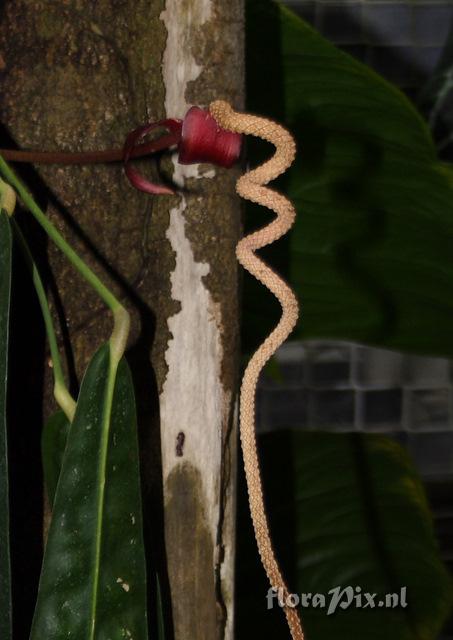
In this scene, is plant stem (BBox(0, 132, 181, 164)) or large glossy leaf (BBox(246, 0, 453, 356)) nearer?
plant stem (BBox(0, 132, 181, 164))

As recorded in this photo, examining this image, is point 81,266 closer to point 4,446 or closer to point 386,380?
point 4,446

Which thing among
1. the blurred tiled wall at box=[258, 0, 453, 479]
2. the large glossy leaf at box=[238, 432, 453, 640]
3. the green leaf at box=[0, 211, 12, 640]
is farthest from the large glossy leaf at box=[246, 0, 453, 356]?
the blurred tiled wall at box=[258, 0, 453, 479]

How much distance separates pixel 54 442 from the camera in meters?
0.52

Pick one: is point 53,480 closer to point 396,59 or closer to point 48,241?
point 48,241

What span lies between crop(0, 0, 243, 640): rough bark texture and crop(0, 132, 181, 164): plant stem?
0.05 m

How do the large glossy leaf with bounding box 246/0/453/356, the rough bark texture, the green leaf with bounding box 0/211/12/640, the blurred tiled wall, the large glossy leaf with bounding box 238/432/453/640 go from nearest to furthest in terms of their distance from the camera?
the green leaf with bounding box 0/211/12/640, the rough bark texture, the large glossy leaf with bounding box 246/0/453/356, the large glossy leaf with bounding box 238/432/453/640, the blurred tiled wall

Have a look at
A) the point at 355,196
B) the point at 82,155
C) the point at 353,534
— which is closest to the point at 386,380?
the point at 353,534

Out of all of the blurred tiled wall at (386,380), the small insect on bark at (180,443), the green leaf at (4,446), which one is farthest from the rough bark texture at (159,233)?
the blurred tiled wall at (386,380)

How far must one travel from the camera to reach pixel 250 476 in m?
0.44

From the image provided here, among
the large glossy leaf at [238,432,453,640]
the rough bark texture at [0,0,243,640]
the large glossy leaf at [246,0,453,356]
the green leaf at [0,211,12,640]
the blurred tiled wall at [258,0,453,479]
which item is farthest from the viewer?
the blurred tiled wall at [258,0,453,479]

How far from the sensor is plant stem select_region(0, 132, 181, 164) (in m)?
0.49

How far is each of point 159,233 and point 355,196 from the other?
1.14 feet

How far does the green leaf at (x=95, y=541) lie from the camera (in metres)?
0.45

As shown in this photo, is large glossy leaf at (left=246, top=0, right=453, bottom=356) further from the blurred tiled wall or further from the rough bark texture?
the blurred tiled wall
